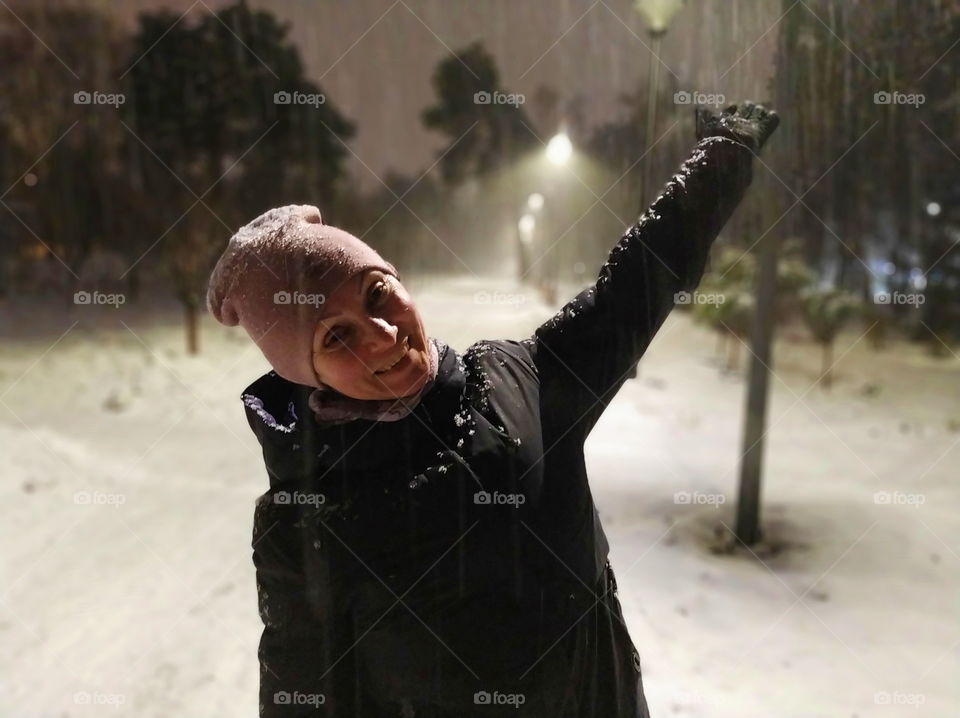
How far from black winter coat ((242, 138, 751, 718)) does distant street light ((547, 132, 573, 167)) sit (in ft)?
6.66

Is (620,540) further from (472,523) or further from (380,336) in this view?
(380,336)

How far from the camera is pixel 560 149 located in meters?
3.03

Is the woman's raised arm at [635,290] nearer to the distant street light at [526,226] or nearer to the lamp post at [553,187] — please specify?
the lamp post at [553,187]

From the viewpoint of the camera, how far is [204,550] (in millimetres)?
3221

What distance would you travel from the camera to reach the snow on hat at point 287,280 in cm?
85

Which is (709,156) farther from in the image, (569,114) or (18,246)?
(18,246)

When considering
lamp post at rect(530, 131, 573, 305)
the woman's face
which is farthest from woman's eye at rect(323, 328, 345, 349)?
lamp post at rect(530, 131, 573, 305)

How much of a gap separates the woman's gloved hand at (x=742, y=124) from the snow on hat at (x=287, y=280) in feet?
1.95

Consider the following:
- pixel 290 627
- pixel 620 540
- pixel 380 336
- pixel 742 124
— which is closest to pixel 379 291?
pixel 380 336

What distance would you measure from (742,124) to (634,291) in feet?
1.16

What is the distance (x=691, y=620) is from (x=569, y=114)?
7.32 ft

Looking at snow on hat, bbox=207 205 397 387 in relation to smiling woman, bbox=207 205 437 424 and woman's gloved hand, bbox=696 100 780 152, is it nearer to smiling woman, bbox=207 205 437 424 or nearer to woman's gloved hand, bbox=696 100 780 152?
smiling woman, bbox=207 205 437 424

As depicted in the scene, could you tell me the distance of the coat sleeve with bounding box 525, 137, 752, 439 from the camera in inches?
37.4

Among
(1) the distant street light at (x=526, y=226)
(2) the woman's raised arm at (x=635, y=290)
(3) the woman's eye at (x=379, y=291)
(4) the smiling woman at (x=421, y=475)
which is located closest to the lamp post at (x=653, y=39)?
(2) the woman's raised arm at (x=635, y=290)
